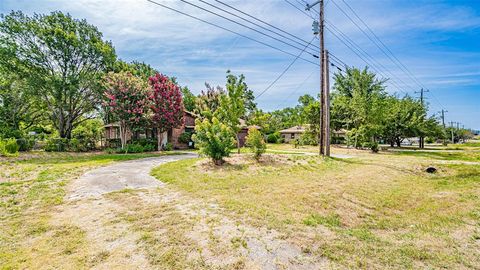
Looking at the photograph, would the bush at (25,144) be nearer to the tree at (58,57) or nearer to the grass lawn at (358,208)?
the tree at (58,57)

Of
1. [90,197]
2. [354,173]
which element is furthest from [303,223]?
[354,173]

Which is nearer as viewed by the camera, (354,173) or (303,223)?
(303,223)

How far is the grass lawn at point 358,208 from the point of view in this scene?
3254mm

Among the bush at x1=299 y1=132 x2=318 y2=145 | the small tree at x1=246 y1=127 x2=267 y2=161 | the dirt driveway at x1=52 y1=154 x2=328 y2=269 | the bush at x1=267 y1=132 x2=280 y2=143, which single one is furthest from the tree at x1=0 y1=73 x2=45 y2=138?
the bush at x1=267 y1=132 x2=280 y2=143

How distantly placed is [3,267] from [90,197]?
315cm

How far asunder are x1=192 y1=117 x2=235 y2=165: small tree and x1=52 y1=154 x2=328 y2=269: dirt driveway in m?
4.48

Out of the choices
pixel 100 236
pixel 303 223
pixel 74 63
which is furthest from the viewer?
pixel 74 63

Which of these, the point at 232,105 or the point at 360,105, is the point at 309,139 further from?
the point at 232,105

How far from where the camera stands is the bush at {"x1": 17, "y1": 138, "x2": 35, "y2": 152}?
16.4m

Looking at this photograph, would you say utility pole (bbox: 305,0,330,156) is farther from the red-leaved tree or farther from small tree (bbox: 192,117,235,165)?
the red-leaved tree

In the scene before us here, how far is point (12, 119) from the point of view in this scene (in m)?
21.8

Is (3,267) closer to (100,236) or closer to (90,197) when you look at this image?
(100,236)

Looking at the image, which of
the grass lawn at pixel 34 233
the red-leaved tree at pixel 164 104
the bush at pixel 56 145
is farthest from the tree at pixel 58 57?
the grass lawn at pixel 34 233

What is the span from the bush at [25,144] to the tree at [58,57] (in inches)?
162
